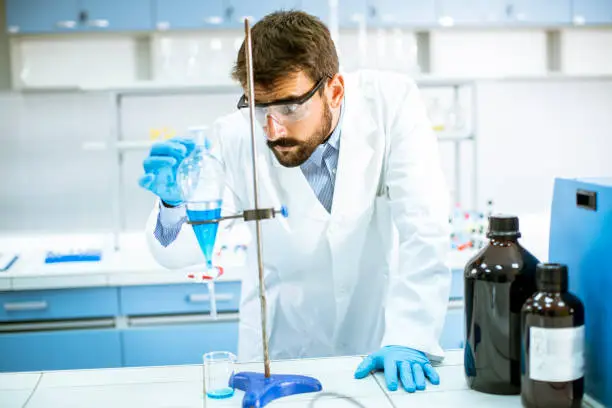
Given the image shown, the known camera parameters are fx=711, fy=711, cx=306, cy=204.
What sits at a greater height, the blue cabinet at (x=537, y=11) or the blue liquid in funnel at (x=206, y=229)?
the blue cabinet at (x=537, y=11)

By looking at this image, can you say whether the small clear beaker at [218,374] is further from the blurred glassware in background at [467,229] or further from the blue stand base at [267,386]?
the blurred glassware in background at [467,229]

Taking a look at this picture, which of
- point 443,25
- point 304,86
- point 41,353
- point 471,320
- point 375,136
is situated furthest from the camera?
point 443,25

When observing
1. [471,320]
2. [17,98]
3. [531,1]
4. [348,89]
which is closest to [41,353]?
[17,98]

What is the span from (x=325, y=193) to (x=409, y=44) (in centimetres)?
230

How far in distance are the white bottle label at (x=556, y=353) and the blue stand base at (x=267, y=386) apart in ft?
1.34

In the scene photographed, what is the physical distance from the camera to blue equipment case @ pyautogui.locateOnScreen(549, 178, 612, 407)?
1.19 meters

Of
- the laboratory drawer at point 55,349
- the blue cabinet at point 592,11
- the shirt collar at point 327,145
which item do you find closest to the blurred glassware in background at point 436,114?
the blue cabinet at point 592,11

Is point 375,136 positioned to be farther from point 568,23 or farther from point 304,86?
point 568,23

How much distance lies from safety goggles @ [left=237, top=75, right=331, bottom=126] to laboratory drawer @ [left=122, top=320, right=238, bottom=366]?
1667 millimetres

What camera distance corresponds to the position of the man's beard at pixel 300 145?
Result: 61.8 inches

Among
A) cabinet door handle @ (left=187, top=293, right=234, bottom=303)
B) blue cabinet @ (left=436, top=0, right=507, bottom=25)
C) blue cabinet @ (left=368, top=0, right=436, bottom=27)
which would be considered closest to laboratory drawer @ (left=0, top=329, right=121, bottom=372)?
cabinet door handle @ (left=187, top=293, right=234, bottom=303)

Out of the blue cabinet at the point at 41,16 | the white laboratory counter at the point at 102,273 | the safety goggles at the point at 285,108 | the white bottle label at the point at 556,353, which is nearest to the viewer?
the white bottle label at the point at 556,353

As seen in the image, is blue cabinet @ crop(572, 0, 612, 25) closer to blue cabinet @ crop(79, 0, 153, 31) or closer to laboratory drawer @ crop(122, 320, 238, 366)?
blue cabinet @ crop(79, 0, 153, 31)

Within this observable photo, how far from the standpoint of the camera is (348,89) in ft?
6.38
